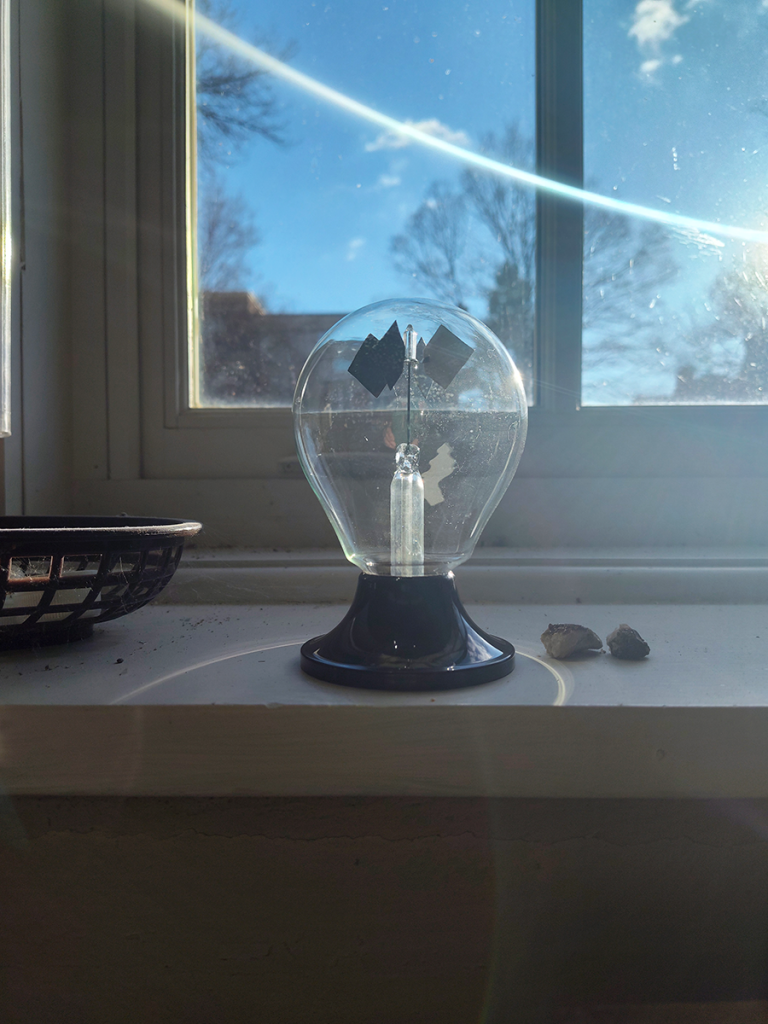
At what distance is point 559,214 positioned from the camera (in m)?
0.97

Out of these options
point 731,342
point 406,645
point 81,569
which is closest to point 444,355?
point 406,645

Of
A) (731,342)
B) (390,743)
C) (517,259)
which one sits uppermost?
(517,259)

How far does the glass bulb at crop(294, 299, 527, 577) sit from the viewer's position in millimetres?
538

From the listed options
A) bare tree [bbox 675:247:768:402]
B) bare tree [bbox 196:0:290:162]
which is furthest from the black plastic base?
bare tree [bbox 196:0:290:162]

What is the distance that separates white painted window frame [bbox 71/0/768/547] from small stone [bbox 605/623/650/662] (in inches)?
15.7

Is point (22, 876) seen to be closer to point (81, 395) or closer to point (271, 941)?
point (271, 941)

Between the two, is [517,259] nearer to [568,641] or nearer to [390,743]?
[568,641]

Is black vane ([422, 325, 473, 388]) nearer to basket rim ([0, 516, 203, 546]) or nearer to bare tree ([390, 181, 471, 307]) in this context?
basket rim ([0, 516, 203, 546])

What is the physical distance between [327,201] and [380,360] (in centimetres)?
58

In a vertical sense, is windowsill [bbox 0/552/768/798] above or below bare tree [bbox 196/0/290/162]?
below

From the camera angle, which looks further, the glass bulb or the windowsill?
the glass bulb

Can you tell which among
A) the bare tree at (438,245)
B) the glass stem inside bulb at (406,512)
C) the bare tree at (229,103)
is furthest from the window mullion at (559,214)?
the glass stem inside bulb at (406,512)

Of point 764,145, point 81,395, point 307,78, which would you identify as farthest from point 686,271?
point 81,395

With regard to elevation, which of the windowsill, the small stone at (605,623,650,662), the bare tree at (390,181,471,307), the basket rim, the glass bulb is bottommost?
the windowsill
